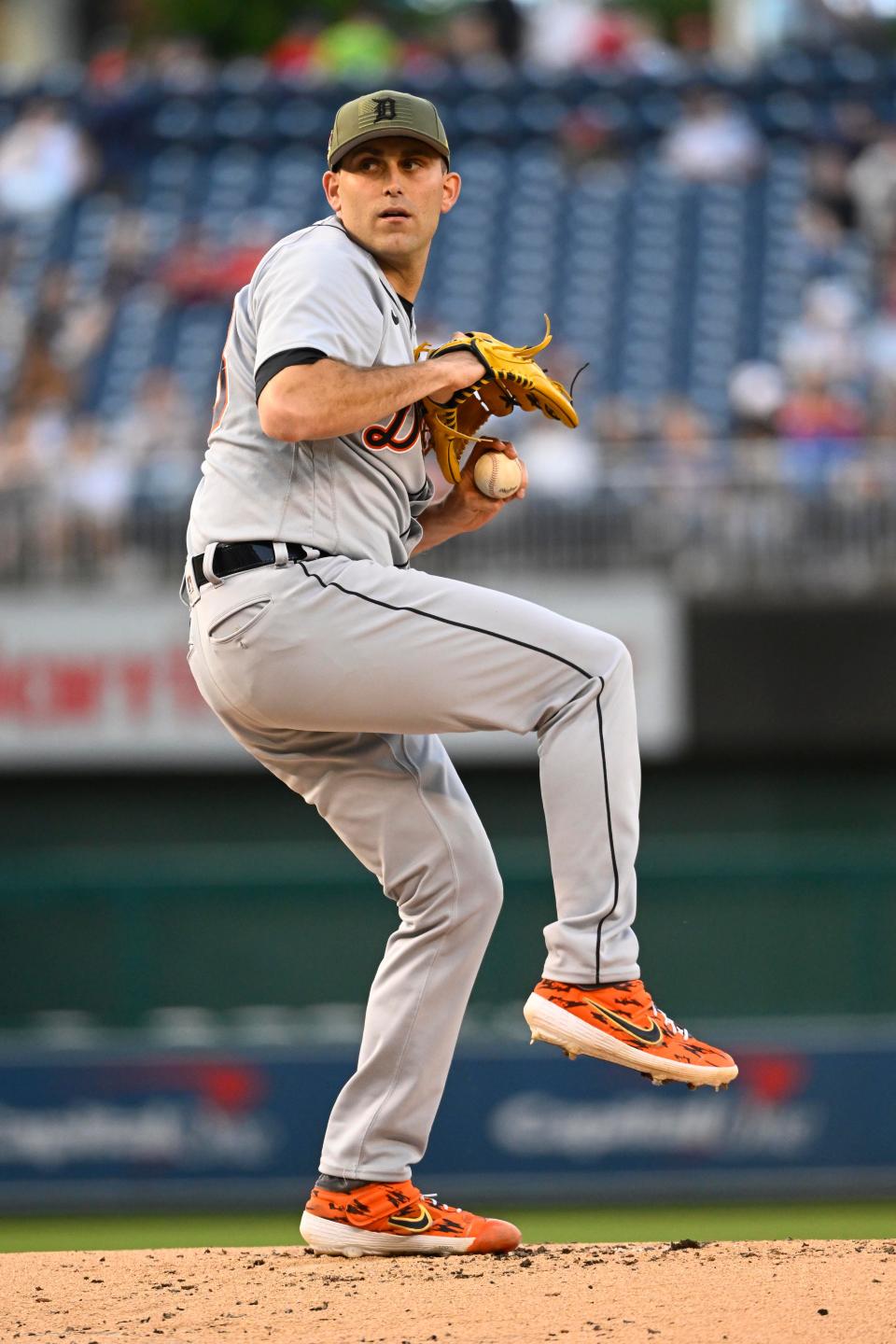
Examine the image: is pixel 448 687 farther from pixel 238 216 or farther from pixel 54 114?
pixel 54 114

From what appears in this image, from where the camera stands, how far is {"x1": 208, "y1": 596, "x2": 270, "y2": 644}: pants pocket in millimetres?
3842

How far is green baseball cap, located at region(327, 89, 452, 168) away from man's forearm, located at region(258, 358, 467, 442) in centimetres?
47

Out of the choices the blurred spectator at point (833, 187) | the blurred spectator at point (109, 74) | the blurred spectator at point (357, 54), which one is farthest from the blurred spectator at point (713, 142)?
the blurred spectator at point (109, 74)

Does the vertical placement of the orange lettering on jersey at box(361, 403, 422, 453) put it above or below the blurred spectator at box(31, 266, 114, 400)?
below

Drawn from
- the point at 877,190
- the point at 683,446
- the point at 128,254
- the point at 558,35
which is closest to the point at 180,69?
the point at 128,254

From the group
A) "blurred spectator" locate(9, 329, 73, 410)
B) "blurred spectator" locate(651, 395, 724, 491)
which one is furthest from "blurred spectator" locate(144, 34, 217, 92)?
"blurred spectator" locate(651, 395, 724, 491)

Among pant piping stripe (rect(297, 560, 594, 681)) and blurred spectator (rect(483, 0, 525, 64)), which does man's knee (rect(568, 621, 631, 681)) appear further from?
blurred spectator (rect(483, 0, 525, 64))

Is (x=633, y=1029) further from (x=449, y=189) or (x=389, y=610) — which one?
(x=449, y=189)

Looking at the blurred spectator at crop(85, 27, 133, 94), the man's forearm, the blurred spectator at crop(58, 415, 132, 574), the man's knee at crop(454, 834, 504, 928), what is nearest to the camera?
the man's forearm

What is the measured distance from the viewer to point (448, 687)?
3873 millimetres

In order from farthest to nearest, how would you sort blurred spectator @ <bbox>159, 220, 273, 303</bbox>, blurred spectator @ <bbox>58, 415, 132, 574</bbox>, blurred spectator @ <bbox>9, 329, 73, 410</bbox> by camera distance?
blurred spectator @ <bbox>159, 220, 273, 303</bbox> < blurred spectator @ <bbox>9, 329, 73, 410</bbox> < blurred spectator @ <bbox>58, 415, 132, 574</bbox>

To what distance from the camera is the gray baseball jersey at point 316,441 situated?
377 centimetres

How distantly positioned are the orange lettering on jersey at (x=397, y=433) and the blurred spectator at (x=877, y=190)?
9322 millimetres

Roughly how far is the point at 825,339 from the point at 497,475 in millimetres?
7976
